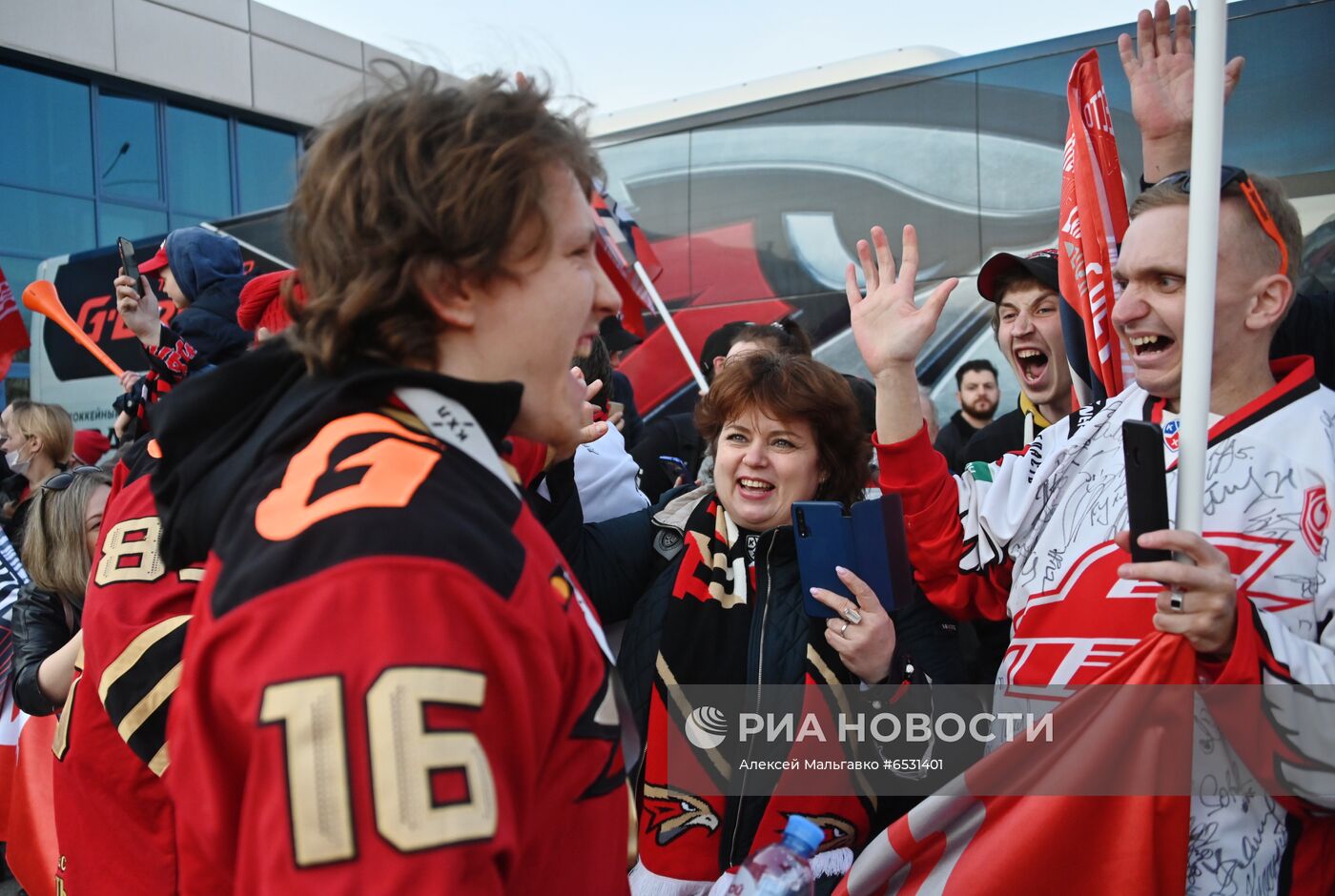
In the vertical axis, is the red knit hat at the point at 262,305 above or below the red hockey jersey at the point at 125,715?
above

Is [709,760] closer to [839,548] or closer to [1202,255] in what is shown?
[839,548]

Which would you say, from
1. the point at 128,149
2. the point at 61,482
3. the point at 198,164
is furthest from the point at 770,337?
the point at 198,164

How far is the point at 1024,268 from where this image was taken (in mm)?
3203

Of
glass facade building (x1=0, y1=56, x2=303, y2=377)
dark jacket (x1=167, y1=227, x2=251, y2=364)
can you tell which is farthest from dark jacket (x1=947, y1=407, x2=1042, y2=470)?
glass facade building (x1=0, y1=56, x2=303, y2=377)

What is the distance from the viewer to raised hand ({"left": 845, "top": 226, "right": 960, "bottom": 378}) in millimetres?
2057

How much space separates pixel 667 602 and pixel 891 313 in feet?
2.75

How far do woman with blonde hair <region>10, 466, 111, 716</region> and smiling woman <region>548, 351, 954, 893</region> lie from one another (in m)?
1.93

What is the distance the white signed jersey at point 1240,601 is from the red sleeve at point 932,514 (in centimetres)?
17

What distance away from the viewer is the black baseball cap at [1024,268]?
3.12m

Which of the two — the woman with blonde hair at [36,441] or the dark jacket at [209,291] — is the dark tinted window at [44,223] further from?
the dark jacket at [209,291]

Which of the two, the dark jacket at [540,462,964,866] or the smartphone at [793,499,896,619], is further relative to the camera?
the dark jacket at [540,462,964,866]

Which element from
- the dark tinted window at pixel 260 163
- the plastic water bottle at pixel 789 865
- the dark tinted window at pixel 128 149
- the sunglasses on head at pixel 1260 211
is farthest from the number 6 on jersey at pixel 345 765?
the dark tinted window at pixel 260 163

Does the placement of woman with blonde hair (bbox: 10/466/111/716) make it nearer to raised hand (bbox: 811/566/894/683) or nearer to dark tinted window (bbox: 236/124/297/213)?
raised hand (bbox: 811/566/894/683)

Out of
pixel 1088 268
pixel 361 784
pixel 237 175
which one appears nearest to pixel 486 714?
pixel 361 784
